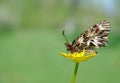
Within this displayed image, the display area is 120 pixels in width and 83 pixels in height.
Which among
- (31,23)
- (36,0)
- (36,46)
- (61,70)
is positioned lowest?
(31,23)

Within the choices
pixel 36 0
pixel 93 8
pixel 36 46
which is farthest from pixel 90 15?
pixel 36 46

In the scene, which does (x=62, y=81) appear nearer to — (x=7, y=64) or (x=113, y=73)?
(x=113, y=73)

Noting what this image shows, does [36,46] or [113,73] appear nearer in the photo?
[113,73]

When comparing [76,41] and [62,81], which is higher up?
[76,41]

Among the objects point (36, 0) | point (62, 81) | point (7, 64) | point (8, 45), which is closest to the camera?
point (62, 81)

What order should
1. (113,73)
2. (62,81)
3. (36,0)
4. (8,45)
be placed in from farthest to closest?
(36,0) < (8,45) < (113,73) < (62,81)
